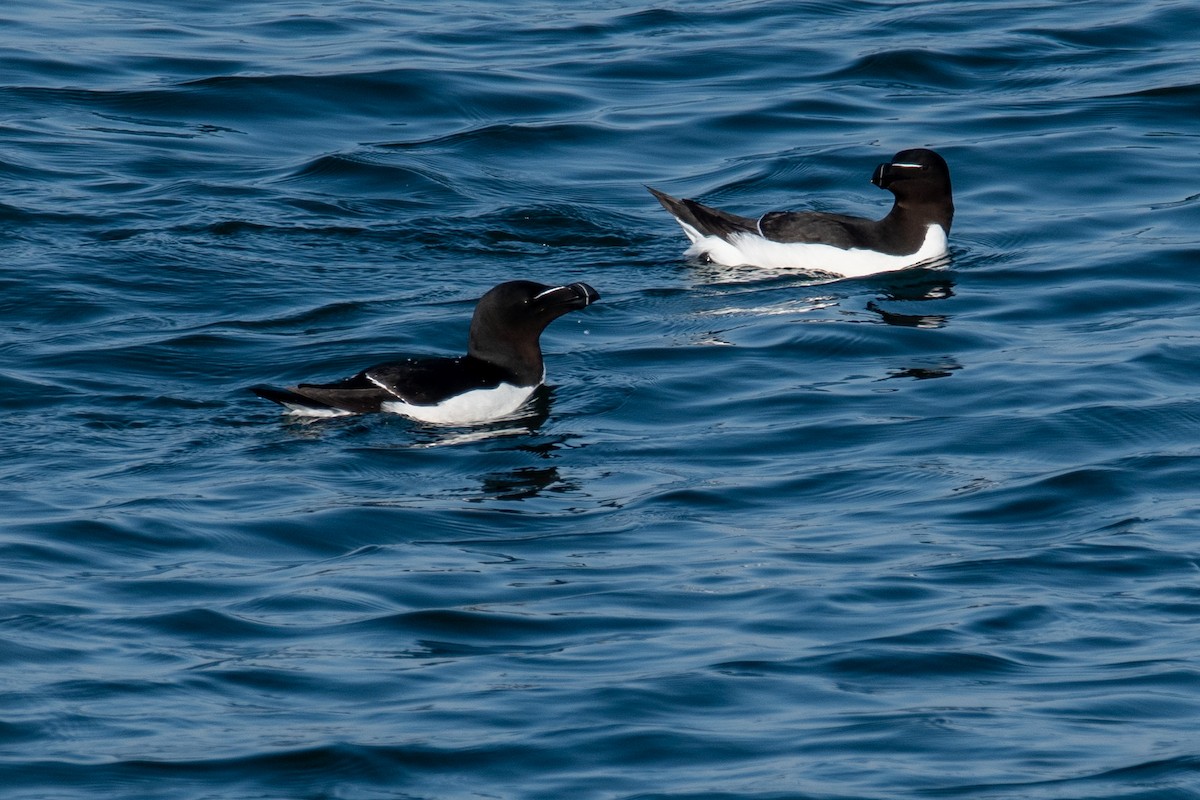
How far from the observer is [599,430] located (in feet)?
37.0

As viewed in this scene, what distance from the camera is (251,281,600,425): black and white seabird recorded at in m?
11.2

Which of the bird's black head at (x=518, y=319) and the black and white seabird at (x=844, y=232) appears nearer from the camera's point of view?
the bird's black head at (x=518, y=319)

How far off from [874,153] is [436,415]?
7.56 meters

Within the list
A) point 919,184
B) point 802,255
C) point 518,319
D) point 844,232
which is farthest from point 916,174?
point 518,319

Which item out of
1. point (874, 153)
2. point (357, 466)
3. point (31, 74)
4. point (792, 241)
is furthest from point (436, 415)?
point (31, 74)

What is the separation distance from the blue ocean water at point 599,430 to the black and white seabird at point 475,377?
165 millimetres

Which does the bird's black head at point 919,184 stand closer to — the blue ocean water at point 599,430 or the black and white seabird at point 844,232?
the black and white seabird at point 844,232

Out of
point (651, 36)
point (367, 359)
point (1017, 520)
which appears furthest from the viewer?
point (651, 36)

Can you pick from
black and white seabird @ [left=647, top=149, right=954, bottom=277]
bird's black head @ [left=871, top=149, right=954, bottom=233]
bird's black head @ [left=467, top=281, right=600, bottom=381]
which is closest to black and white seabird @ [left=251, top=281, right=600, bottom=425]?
bird's black head @ [left=467, top=281, right=600, bottom=381]

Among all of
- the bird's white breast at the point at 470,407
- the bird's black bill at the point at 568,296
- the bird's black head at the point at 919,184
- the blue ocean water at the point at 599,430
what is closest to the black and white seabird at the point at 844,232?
the bird's black head at the point at 919,184

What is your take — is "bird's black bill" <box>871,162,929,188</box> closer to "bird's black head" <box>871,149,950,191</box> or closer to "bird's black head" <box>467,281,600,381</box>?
"bird's black head" <box>871,149,950,191</box>

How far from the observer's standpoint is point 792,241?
1478cm

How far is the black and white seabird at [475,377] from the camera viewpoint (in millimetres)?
11156

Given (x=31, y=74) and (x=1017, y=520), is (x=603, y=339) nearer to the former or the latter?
(x=1017, y=520)
